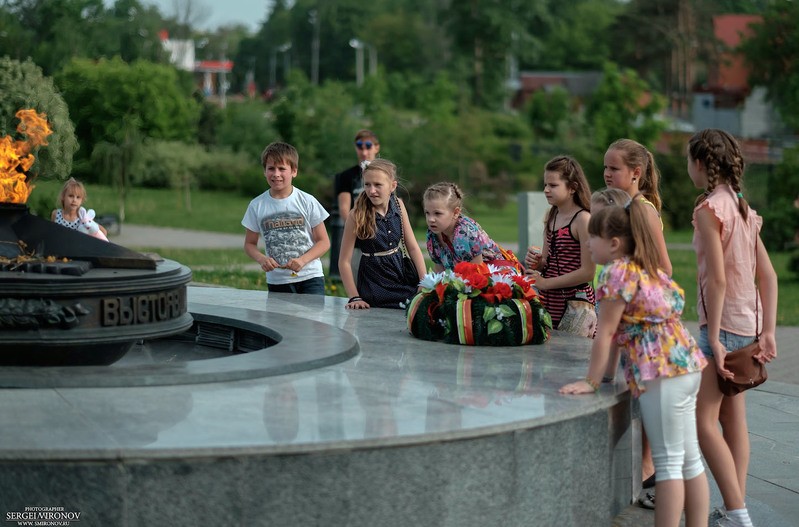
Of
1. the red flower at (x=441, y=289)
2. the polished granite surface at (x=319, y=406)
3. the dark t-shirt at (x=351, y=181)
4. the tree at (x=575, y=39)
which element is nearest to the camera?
the polished granite surface at (x=319, y=406)

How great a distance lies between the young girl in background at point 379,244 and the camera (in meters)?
6.97

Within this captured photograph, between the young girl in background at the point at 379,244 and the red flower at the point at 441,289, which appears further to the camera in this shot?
the young girl in background at the point at 379,244

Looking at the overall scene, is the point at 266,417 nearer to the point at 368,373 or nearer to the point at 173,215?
the point at 368,373

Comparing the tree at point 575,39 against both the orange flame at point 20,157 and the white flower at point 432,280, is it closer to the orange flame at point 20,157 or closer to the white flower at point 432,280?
the white flower at point 432,280

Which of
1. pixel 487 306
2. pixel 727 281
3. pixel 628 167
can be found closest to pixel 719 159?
pixel 727 281

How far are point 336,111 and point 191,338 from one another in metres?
29.6

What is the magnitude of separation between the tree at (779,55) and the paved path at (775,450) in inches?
960

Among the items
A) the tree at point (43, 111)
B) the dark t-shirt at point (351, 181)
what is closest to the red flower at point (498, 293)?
the tree at point (43, 111)

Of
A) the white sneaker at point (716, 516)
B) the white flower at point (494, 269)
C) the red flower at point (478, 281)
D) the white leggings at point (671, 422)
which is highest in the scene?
the white flower at point (494, 269)

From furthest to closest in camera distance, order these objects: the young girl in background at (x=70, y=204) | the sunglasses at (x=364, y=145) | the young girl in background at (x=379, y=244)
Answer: the sunglasses at (x=364, y=145)
the young girl in background at (x=70, y=204)
the young girl in background at (x=379, y=244)

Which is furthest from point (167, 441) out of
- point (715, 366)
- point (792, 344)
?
point (792, 344)

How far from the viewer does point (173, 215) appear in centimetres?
3070

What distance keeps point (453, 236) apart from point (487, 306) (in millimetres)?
668

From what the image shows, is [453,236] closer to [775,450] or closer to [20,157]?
[775,450]
